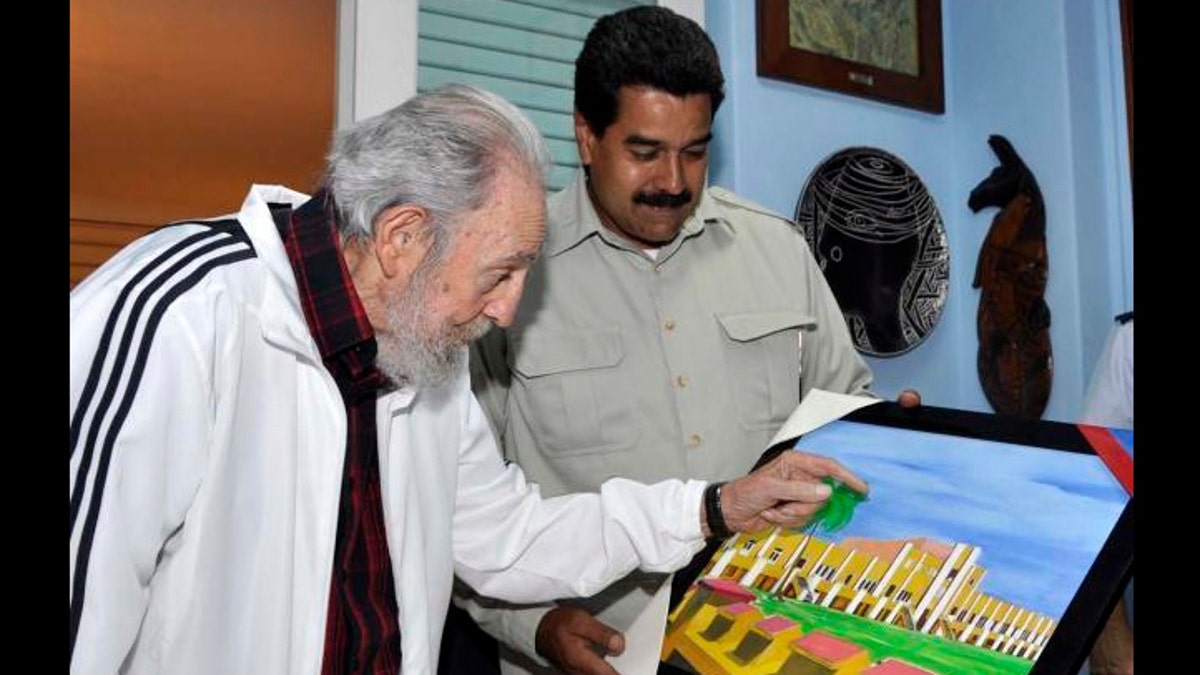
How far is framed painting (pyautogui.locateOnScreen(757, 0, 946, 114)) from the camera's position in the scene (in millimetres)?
3137

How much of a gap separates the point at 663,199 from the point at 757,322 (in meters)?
0.29

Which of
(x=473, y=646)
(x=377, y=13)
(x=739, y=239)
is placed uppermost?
(x=377, y=13)

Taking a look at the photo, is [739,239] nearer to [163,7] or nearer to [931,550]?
[931,550]

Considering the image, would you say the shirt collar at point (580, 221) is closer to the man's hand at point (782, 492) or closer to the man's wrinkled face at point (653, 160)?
the man's wrinkled face at point (653, 160)

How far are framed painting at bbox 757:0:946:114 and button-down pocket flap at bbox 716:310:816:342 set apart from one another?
1.36 m

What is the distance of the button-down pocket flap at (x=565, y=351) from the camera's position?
1.93m

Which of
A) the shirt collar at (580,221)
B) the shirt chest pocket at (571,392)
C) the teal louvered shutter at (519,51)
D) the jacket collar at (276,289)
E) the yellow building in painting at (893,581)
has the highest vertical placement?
the teal louvered shutter at (519,51)

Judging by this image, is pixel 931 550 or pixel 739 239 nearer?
pixel 931 550

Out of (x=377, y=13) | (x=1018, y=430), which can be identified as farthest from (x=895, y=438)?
(x=377, y=13)

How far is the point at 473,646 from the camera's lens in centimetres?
209

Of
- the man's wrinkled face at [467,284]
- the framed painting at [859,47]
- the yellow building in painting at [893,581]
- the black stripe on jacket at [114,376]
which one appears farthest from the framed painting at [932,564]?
the framed painting at [859,47]

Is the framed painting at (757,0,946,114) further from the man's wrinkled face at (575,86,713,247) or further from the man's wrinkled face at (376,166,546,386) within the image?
the man's wrinkled face at (376,166,546,386)

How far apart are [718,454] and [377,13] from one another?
1.50m

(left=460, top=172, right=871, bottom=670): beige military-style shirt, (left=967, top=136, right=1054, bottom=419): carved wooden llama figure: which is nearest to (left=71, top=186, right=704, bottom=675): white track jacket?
(left=460, top=172, right=871, bottom=670): beige military-style shirt
